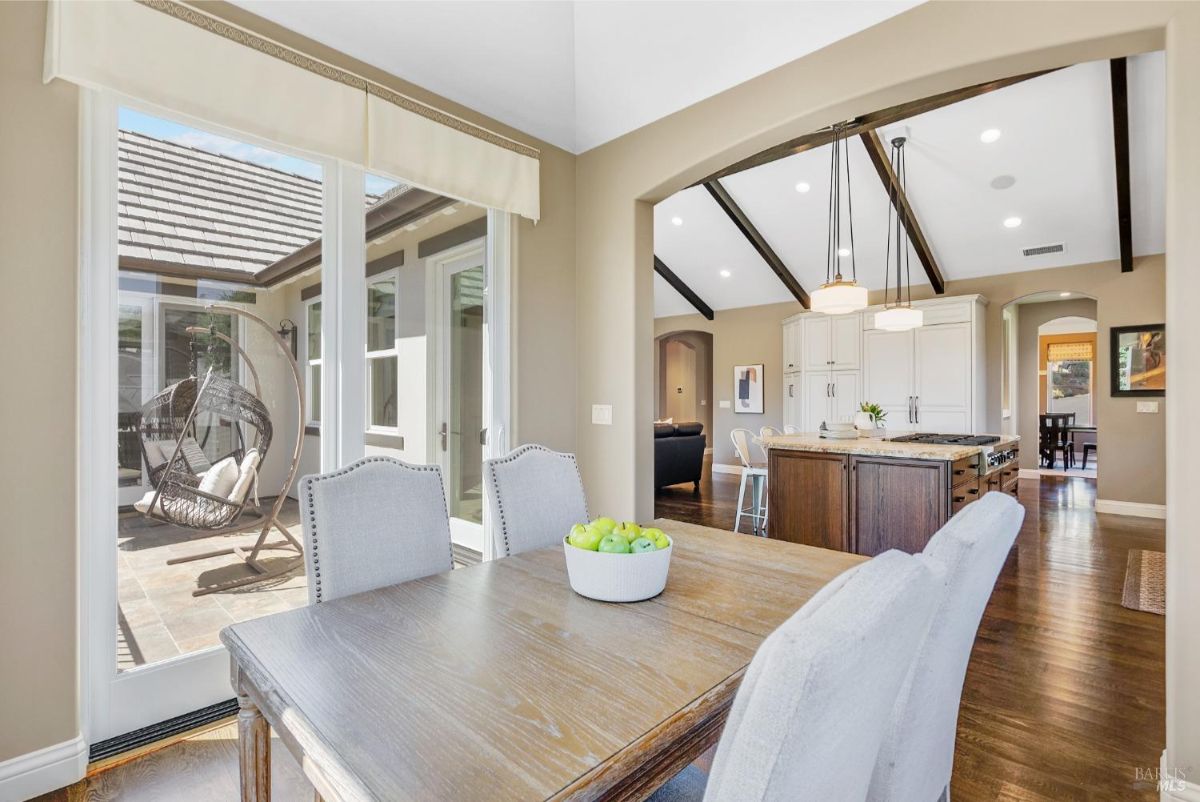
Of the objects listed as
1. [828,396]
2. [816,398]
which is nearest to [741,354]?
[816,398]

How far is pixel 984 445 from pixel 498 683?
4.39m

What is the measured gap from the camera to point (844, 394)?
7.98m

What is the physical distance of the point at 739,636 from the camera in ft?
3.87

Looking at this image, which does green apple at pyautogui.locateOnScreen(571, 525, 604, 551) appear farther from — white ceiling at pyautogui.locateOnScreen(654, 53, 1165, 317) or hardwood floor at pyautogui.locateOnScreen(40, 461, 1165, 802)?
white ceiling at pyautogui.locateOnScreen(654, 53, 1165, 317)

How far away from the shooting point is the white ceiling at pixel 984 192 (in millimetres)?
4758

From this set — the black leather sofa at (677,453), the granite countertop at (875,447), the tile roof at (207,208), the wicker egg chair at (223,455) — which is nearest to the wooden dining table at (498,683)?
the wicker egg chair at (223,455)

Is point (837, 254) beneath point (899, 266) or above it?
above

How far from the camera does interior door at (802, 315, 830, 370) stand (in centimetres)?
813

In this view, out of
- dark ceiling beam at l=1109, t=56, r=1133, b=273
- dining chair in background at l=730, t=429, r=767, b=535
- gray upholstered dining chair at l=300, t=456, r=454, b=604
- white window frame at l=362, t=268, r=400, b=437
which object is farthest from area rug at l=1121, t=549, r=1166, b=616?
white window frame at l=362, t=268, r=400, b=437

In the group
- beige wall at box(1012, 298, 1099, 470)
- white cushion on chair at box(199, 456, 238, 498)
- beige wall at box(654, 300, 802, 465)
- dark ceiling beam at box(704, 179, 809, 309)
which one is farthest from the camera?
beige wall at box(654, 300, 802, 465)

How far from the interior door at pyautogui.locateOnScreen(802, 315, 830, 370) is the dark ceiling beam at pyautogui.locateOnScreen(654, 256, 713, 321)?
6.07 feet

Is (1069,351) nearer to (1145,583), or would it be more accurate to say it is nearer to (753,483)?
(1145,583)

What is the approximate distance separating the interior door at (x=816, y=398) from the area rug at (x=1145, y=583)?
386cm

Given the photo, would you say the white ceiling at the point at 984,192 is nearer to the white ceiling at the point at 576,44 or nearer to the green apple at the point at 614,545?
the white ceiling at the point at 576,44
